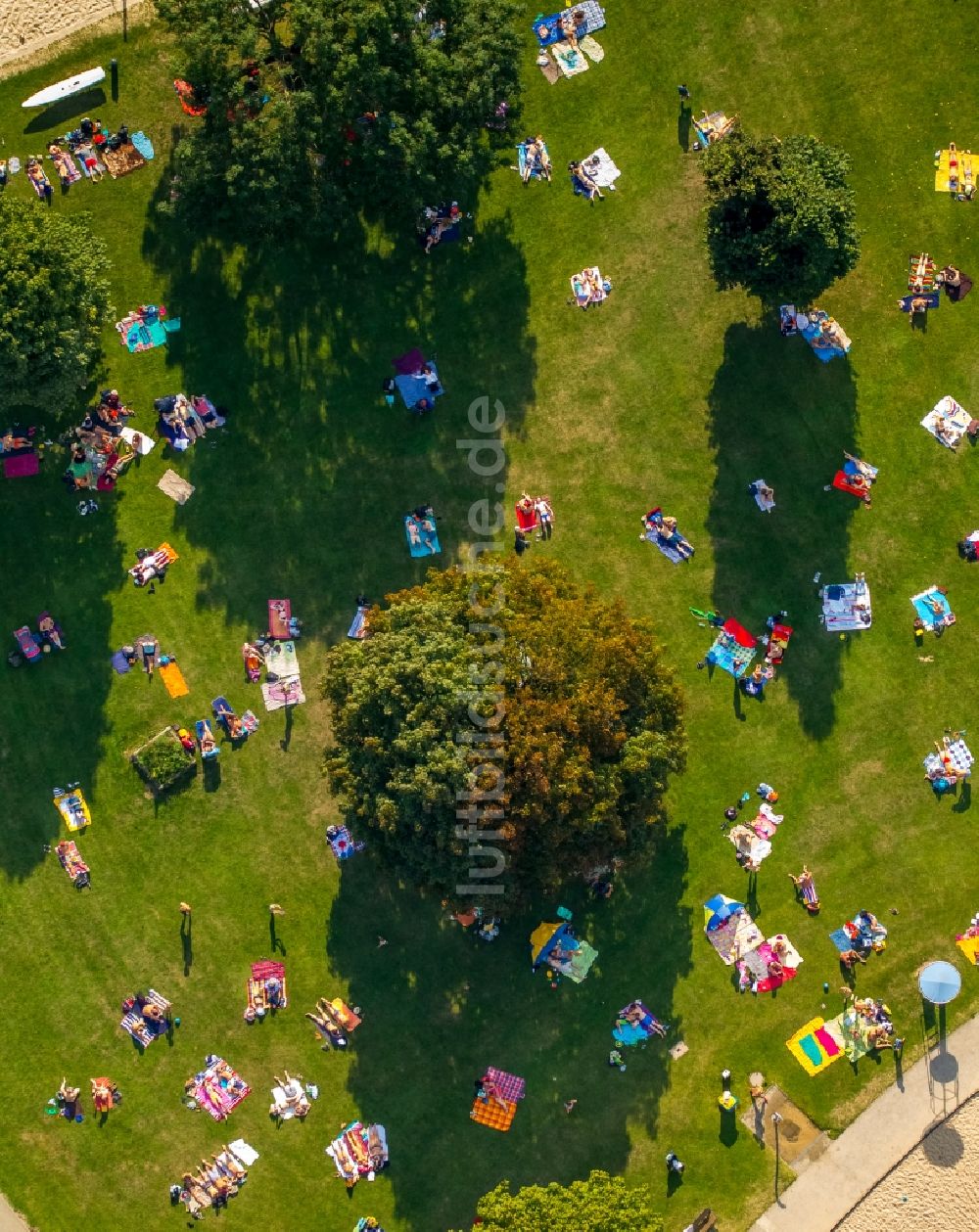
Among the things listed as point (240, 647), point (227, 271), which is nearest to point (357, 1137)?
point (240, 647)

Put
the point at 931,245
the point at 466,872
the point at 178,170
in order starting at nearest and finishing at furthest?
1. the point at 466,872
2. the point at 178,170
3. the point at 931,245

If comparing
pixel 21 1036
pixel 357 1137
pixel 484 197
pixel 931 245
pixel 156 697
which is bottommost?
pixel 357 1137

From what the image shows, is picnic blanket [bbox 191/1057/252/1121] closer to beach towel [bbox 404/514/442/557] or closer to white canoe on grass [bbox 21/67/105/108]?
beach towel [bbox 404/514/442/557]

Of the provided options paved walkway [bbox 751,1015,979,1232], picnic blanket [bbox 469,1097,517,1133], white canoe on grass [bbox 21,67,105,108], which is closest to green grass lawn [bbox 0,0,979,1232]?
picnic blanket [bbox 469,1097,517,1133]

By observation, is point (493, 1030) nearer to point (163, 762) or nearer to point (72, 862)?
point (163, 762)

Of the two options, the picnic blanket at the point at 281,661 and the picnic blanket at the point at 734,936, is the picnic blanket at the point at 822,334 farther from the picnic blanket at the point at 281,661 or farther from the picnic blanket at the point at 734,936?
the picnic blanket at the point at 281,661

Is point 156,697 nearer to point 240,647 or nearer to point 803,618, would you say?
point 240,647

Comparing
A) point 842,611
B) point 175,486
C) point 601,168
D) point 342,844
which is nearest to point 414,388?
point 175,486
